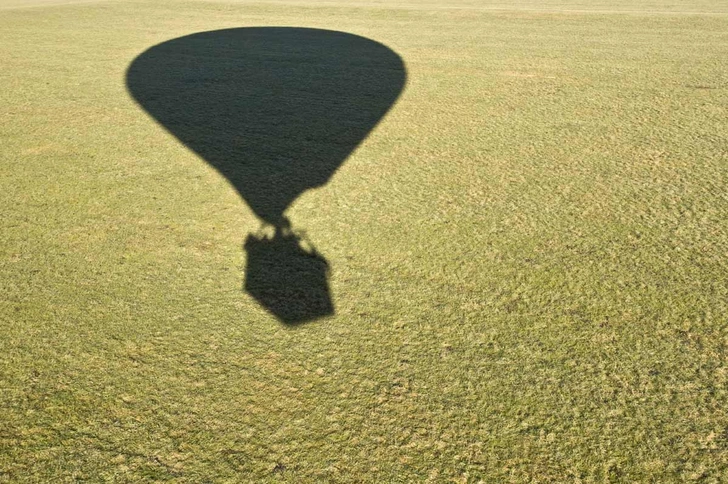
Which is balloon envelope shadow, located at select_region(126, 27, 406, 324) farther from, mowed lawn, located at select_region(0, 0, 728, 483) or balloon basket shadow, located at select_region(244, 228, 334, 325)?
mowed lawn, located at select_region(0, 0, 728, 483)

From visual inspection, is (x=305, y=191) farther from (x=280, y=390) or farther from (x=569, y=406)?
(x=569, y=406)

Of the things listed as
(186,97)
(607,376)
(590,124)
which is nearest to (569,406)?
(607,376)

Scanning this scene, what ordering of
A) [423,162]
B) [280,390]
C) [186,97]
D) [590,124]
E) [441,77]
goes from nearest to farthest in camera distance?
[280,390] < [423,162] < [590,124] < [186,97] < [441,77]

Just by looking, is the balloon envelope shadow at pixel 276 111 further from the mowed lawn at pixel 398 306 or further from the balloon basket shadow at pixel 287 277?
the mowed lawn at pixel 398 306

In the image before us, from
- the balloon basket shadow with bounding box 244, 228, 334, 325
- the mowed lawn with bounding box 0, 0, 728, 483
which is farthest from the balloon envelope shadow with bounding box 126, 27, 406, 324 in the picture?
the mowed lawn with bounding box 0, 0, 728, 483

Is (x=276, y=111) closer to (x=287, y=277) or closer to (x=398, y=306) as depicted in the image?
(x=287, y=277)

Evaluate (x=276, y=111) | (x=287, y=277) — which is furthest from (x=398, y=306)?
(x=276, y=111)

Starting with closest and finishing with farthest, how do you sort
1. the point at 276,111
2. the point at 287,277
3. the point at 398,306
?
1. the point at 398,306
2. the point at 287,277
3. the point at 276,111
